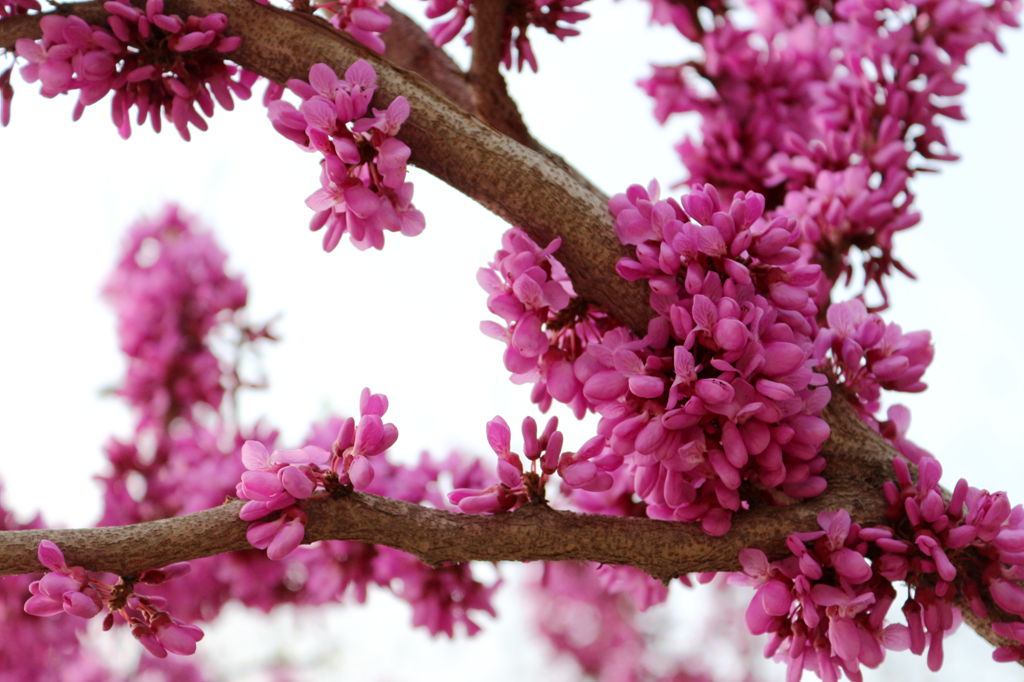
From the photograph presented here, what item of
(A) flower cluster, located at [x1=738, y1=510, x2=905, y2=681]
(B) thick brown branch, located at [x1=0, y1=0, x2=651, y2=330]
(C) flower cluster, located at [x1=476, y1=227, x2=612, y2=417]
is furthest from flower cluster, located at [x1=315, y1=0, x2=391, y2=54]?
(A) flower cluster, located at [x1=738, y1=510, x2=905, y2=681]

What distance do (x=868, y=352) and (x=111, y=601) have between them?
4.55ft

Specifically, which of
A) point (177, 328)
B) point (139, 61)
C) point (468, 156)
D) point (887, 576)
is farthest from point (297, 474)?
point (177, 328)

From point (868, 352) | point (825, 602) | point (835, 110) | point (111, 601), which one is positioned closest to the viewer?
point (111, 601)

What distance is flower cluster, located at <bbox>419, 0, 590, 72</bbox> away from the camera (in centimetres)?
183

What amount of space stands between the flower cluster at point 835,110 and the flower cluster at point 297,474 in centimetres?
131

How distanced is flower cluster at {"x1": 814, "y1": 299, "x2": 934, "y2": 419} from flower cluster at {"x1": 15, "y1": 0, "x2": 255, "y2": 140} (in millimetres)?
1194

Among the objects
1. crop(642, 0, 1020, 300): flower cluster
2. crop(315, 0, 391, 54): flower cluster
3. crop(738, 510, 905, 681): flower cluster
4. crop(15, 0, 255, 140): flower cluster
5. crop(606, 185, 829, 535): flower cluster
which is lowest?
crop(738, 510, 905, 681): flower cluster

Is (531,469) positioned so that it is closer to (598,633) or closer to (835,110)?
(835,110)

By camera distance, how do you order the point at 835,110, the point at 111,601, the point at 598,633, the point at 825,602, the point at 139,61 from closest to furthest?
1. the point at 111,601
2. the point at 825,602
3. the point at 139,61
4. the point at 835,110
5. the point at 598,633

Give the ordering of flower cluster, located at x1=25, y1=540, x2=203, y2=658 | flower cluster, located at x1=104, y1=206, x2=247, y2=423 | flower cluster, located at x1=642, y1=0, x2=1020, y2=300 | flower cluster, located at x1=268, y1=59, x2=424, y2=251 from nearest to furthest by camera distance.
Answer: flower cluster, located at x1=25, y1=540, x2=203, y2=658, flower cluster, located at x1=268, y1=59, x2=424, y2=251, flower cluster, located at x1=642, y1=0, x2=1020, y2=300, flower cluster, located at x1=104, y1=206, x2=247, y2=423

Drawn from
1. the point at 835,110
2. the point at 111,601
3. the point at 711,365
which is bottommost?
the point at 111,601

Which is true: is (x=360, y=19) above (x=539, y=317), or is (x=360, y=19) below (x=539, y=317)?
above

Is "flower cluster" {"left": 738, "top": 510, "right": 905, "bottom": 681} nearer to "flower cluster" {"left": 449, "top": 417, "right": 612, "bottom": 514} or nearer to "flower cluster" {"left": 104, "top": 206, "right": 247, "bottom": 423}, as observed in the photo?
"flower cluster" {"left": 449, "top": 417, "right": 612, "bottom": 514}

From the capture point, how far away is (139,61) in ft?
5.20
